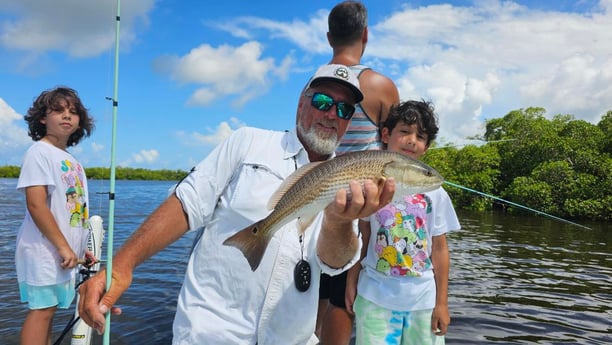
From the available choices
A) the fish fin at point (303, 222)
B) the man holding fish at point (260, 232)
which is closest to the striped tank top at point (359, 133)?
the man holding fish at point (260, 232)

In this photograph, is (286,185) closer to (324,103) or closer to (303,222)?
(303,222)

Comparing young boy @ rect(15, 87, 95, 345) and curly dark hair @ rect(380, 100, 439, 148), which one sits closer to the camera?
curly dark hair @ rect(380, 100, 439, 148)

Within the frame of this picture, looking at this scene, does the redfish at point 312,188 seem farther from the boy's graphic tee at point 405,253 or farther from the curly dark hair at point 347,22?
the curly dark hair at point 347,22

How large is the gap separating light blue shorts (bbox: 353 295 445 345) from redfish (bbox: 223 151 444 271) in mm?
1352

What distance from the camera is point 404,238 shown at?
139 inches

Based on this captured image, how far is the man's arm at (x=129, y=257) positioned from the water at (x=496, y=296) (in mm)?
4630

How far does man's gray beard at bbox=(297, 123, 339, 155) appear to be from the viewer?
2.76 m

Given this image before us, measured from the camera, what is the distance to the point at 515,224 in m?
24.2

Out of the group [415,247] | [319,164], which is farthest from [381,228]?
[319,164]

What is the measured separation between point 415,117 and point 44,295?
13.0 feet

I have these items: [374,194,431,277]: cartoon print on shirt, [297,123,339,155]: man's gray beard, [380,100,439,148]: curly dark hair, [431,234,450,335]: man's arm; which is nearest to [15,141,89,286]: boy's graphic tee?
[297,123,339,155]: man's gray beard

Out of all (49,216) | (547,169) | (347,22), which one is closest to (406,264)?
(347,22)

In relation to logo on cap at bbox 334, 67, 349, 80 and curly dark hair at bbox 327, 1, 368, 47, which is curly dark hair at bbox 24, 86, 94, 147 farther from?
logo on cap at bbox 334, 67, 349, 80

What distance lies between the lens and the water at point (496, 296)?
6.46 meters
